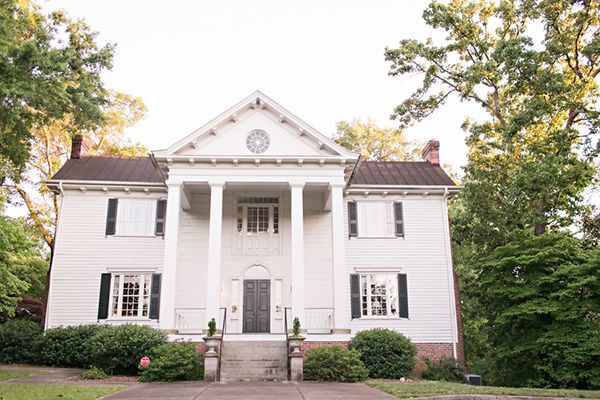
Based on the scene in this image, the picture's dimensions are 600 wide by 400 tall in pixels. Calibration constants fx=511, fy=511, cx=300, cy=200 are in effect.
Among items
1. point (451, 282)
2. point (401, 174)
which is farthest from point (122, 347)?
point (401, 174)

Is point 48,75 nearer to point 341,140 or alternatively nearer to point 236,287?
point 236,287

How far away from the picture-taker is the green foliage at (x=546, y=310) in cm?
1402

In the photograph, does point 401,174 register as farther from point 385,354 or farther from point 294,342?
point 294,342

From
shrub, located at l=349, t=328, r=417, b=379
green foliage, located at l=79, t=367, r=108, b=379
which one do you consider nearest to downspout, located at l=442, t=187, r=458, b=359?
shrub, located at l=349, t=328, r=417, b=379

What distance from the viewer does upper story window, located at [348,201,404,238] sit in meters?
21.1

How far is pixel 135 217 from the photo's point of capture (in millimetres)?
20719

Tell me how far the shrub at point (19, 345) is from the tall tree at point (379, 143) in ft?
77.7

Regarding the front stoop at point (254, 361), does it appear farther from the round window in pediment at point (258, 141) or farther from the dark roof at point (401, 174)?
the dark roof at point (401, 174)

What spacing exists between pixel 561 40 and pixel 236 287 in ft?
50.4

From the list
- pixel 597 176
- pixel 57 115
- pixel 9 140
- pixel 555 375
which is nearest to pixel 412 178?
pixel 597 176

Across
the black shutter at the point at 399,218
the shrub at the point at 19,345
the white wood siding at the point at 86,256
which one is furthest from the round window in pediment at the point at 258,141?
the shrub at the point at 19,345

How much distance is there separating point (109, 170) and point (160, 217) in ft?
11.0

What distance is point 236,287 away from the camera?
2045 cm

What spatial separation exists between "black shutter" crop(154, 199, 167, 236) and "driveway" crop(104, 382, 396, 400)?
25.6 ft
